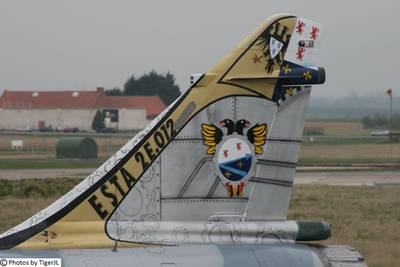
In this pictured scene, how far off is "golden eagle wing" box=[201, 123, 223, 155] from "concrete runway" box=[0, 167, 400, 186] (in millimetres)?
24622

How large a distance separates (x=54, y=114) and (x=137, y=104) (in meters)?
10.5

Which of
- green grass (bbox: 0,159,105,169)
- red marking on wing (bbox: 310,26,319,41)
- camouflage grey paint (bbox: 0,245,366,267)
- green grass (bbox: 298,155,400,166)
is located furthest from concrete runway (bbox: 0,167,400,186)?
camouflage grey paint (bbox: 0,245,366,267)

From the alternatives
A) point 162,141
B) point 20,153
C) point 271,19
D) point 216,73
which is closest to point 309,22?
point 271,19

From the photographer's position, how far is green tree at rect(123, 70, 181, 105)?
104500mm

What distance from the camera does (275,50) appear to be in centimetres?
933

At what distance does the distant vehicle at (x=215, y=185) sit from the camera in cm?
859

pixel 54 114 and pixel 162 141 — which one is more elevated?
pixel 162 141

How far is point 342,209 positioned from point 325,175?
15982 mm

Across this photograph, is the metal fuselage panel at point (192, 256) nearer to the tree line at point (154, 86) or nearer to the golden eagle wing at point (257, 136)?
the golden eagle wing at point (257, 136)

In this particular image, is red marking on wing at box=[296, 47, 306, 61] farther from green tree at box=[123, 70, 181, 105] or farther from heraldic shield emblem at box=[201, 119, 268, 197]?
green tree at box=[123, 70, 181, 105]

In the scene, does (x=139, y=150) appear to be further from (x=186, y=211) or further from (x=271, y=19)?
(x=271, y=19)

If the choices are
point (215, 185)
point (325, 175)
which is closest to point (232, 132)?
point (215, 185)

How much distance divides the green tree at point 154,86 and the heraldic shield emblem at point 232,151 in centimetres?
9409

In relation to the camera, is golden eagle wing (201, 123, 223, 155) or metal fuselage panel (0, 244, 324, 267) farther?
golden eagle wing (201, 123, 223, 155)
